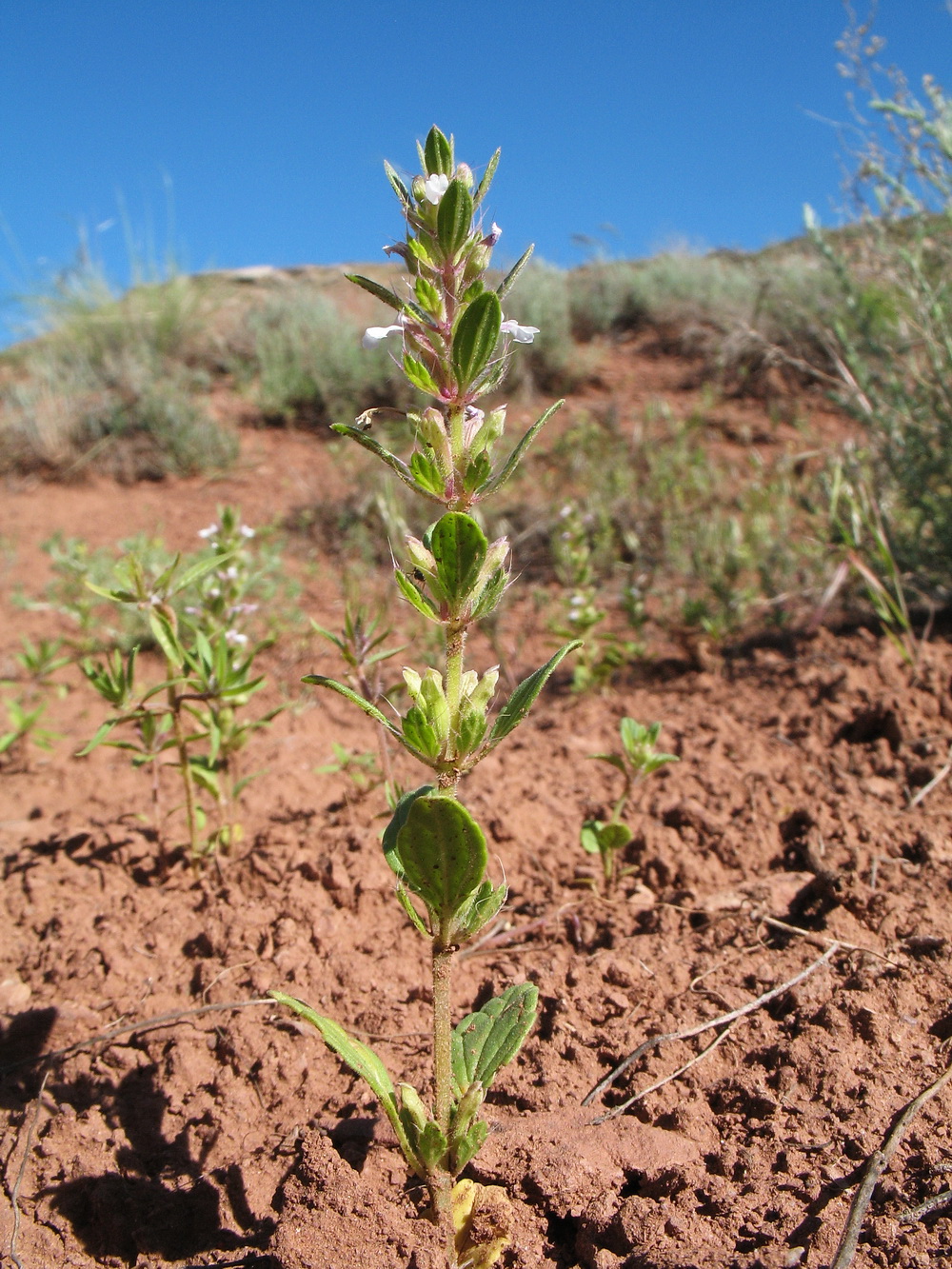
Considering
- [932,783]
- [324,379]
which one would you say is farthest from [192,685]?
[324,379]

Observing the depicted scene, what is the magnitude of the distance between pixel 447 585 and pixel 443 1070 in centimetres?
75

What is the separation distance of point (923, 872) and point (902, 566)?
2.40 m

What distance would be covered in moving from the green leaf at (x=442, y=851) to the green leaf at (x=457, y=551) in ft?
1.02

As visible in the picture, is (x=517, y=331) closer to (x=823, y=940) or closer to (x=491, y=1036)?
(x=491, y=1036)

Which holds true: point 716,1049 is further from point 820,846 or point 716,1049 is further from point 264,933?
point 264,933

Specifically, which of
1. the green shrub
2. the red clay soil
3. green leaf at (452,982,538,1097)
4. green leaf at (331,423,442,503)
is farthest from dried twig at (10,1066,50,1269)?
the green shrub

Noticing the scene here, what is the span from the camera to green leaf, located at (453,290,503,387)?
1187 mm

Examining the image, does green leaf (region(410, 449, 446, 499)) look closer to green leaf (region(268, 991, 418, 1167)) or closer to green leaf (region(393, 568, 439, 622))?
green leaf (region(393, 568, 439, 622))

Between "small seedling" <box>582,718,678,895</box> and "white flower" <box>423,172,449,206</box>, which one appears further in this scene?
"small seedling" <box>582,718,678,895</box>

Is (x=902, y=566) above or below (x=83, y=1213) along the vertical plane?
above

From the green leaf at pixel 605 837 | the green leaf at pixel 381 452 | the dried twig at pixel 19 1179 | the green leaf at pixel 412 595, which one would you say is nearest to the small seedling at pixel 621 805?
the green leaf at pixel 605 837

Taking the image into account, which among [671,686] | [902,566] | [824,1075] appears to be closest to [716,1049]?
[824,1075]

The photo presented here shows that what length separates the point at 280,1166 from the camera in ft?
4.94

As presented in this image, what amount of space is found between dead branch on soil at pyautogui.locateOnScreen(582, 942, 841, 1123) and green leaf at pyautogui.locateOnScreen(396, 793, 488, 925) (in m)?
0.63
